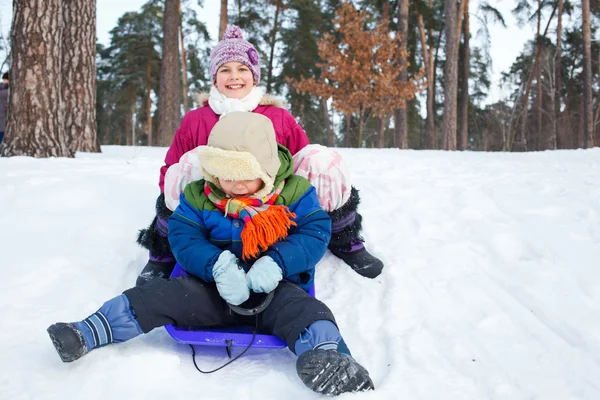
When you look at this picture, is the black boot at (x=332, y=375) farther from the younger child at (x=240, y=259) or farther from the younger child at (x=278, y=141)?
the younger child at (x=278, y=141)

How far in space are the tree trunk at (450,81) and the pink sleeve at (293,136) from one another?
30.1 feet

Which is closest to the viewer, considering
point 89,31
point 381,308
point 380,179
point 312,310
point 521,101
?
point 312,310

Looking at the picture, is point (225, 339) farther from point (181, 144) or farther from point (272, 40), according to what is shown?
point (272, 40)

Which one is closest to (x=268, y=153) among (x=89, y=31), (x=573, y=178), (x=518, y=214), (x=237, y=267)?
(x=237, y=267)

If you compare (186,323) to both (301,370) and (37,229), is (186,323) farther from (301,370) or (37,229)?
(37,229)

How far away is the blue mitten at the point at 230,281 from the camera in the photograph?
71.2 inches

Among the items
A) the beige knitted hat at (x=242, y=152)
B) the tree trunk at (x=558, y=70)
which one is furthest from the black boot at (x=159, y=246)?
the tree trunk at (x=558, y=70)

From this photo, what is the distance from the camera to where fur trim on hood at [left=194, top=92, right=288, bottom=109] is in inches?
105

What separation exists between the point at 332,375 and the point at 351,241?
116cm

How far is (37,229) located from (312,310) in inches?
77.4

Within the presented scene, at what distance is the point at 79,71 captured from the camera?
19.6 ft

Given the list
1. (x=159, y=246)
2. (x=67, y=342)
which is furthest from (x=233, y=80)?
(x=67, y=342)

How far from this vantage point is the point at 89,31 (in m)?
5.93

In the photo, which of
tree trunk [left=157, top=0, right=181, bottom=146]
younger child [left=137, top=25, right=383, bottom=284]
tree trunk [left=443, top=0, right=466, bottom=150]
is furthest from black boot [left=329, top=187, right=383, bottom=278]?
tree trunk [left=443, top=0, right=466, bottom=150]
